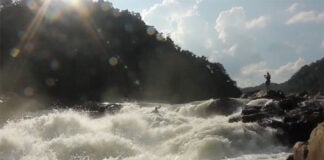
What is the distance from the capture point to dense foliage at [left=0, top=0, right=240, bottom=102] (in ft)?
212

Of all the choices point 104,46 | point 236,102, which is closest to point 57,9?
point 104,46

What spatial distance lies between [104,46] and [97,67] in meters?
6.19

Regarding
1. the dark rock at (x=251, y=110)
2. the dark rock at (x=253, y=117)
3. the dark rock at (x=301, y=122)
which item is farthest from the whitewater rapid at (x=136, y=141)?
the dark rock at (x=251, y=110)

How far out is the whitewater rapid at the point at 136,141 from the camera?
66.7 feet

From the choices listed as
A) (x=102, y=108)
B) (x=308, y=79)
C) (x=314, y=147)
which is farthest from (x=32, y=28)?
(x=308, y=79)

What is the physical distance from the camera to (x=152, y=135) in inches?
993

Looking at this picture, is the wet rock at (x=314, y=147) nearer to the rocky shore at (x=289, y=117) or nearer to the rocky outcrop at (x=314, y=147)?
the rocky outcrop at (x=314, y=147)

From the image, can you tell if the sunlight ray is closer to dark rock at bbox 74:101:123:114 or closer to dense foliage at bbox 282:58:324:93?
dark rock at bbox 74:101:123:114

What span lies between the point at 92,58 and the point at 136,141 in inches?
1917

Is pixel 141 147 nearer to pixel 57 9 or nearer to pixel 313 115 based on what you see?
pixel 313 115

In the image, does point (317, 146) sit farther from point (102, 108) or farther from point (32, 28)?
point (32, 28)

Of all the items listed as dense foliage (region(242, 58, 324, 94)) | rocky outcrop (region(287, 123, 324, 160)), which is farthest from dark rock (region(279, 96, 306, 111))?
dense foliage (region(242, 58, 324, 94))

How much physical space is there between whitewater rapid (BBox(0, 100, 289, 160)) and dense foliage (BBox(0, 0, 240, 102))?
99.0ft

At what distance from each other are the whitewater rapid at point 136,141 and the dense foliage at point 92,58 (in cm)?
3016
